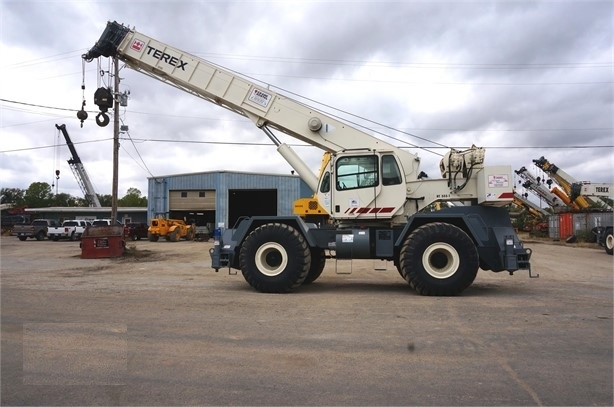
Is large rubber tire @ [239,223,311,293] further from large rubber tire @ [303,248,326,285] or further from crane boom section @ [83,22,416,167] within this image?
crane boom section @ [83,22,416,167]

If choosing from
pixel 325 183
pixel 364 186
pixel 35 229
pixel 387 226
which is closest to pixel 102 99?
pixel 325 183

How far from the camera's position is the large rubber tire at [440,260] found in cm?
948

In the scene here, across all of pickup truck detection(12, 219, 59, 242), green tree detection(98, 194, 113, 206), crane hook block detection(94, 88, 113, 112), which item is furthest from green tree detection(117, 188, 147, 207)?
crane hook block detection(94, 88, 113, 112)

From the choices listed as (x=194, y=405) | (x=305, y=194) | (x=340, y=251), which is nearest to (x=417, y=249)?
(x=340, y=251)

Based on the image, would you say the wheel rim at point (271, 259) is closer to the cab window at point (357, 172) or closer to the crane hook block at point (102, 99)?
the cab window at point (357, 172)

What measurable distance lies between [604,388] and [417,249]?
17.0ft

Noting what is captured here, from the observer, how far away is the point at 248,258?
10.4m

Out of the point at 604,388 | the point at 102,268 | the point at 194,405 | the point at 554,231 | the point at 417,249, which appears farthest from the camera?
the point at 554,231

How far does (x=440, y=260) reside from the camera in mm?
9680

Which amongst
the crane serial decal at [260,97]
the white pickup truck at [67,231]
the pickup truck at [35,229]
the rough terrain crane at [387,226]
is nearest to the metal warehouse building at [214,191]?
the white pickup truck at [67,231]

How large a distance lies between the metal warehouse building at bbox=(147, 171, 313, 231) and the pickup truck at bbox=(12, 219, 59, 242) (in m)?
8.72

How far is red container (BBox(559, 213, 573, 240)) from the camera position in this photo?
3628 cm

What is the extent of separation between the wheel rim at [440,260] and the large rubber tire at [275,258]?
248cm

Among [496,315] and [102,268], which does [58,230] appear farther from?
[496,315]
